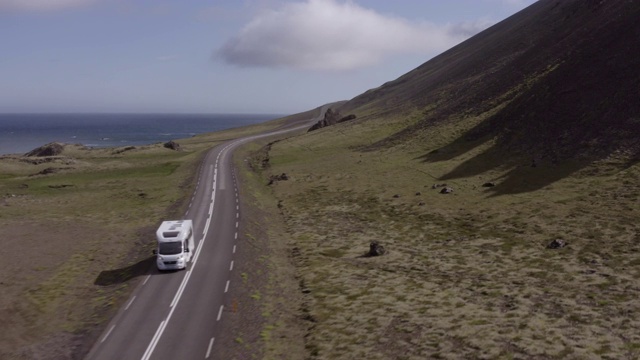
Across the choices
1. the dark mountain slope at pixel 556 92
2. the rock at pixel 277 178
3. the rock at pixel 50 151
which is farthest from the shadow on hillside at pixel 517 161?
the rock at pixel 50 151

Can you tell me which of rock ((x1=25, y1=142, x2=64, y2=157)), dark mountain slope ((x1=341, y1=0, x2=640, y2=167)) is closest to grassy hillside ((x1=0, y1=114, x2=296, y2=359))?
rock ((x1=25, y1=142, x2=64, y2=157))

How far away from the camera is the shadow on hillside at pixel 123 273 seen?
3550 cm

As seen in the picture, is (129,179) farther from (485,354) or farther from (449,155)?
(485,354)

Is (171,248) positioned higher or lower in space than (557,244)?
higher

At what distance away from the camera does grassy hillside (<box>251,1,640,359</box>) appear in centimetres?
2466

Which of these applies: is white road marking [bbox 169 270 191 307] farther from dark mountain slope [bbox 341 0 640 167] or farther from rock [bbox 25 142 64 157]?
rock [bbox 25 142 64 157]

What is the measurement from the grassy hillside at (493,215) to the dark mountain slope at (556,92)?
33 cm

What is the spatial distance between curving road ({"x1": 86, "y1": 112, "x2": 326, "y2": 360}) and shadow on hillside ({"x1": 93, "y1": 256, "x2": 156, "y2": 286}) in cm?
143

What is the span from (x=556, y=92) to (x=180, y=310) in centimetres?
6779

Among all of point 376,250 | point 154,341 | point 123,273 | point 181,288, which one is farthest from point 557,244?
point 123,273

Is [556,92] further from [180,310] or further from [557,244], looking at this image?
[180,310]

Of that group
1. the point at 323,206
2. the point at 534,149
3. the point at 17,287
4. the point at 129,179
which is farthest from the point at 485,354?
the point at 129,179

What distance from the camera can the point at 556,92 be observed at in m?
75.1

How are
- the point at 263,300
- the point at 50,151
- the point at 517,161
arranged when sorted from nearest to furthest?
the point at 263,300 → the point at 517,161 → the point at 50,151
